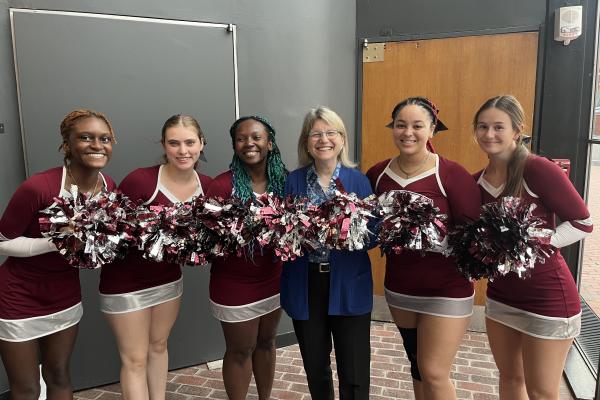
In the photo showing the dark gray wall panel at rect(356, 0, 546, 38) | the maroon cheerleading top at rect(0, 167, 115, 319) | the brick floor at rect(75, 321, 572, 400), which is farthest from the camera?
the dark gray wall panel at rect(356, 0, 546, 38)

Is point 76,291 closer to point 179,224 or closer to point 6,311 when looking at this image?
point 6,311

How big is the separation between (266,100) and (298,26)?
2.36 feet

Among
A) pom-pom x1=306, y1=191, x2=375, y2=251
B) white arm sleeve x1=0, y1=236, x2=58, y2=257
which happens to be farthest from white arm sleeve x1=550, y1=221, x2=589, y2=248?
→ white arm sleeve x1=0, y1=236, x2=58, y2=257

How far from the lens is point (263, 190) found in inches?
109

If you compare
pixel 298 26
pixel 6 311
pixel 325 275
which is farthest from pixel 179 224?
pixel 298 26

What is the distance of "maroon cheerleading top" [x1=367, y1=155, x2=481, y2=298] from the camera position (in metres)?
2.36

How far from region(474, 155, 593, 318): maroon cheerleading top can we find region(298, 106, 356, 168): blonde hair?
0.85 metres

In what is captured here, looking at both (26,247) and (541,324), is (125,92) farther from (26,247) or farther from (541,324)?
(541,324)

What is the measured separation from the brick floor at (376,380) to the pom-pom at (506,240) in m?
1.72

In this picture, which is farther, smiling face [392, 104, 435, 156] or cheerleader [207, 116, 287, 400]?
cheerleader [207, 116, 287, 400]

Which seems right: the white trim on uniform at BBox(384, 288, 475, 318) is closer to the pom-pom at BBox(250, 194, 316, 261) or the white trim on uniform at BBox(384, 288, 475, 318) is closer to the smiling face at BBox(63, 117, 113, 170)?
the pom-pom at BBox(250, 194, 316, 261)

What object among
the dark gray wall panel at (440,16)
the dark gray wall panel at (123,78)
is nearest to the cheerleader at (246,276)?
the dark gray wall panel at (123,78)

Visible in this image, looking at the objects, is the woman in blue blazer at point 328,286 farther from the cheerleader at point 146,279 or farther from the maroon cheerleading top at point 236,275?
the cheerleader at point 146,279

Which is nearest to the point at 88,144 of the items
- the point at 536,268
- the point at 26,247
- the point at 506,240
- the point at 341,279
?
the point at 26,247
